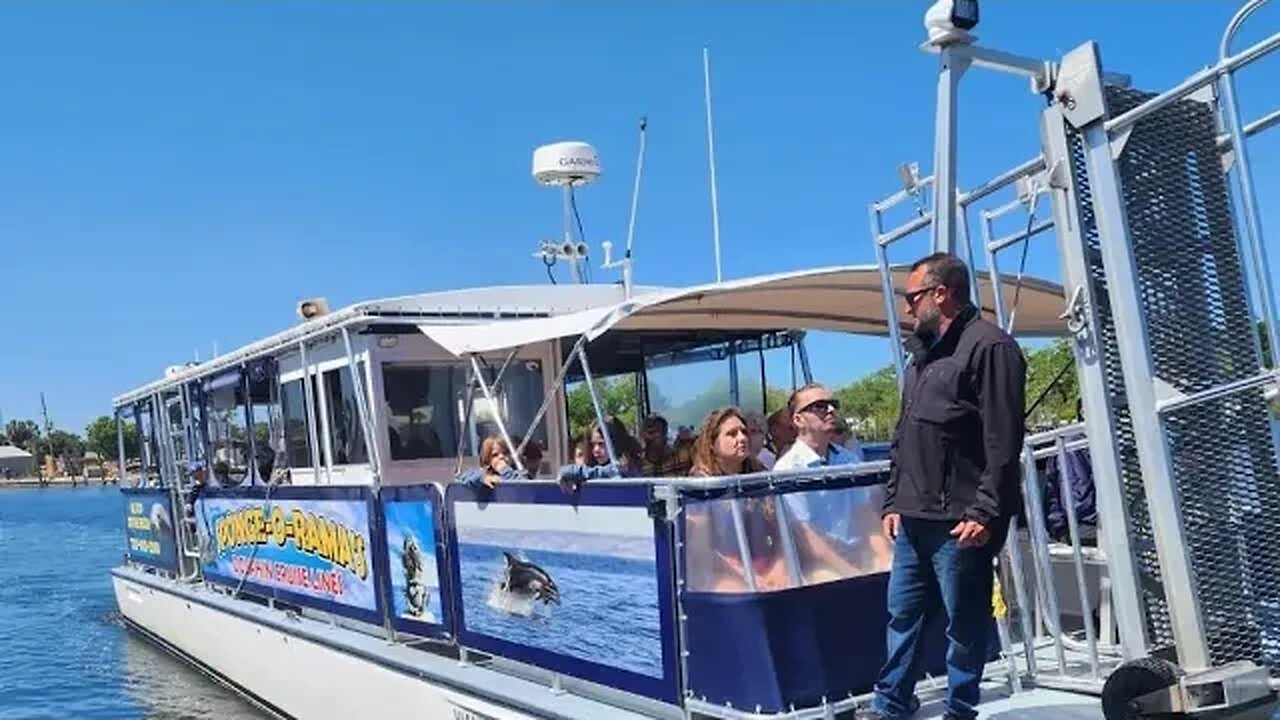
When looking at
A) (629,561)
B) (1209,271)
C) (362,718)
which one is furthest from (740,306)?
(362,718)

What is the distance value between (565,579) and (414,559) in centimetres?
171

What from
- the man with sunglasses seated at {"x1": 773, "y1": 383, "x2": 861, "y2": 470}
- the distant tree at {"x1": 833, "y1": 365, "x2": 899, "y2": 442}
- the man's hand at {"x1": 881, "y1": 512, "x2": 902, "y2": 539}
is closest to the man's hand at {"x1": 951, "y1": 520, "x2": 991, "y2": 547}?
the man's hand at {"x1": 881, "y1": 512, "x2": 902, "y2": 539}

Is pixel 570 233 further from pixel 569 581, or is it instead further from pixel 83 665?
pixel 83 665

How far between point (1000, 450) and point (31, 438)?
185112 mm

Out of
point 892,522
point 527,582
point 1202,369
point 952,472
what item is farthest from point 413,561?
point 1202,369

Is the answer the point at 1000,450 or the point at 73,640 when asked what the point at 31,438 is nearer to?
the point at 73,640

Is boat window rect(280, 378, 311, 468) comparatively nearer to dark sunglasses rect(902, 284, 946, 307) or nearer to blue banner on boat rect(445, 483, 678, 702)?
blue banner on boat rect(445, 483, 678, 702)

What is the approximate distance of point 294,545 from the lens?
29.0 ft

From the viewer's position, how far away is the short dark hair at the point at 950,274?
4.09 metres

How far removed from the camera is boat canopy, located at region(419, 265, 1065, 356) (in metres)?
5.51

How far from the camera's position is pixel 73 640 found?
15.4 meters

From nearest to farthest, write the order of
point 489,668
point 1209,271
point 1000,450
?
point 1000,450, point 1209,271, point 489,668

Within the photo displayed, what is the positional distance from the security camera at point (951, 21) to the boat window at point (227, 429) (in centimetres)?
765

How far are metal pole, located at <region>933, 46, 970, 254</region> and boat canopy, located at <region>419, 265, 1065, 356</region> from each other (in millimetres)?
619
